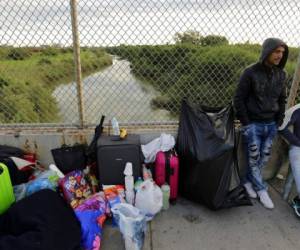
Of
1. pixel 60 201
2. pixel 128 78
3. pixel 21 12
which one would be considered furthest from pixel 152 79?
pixel 60 201

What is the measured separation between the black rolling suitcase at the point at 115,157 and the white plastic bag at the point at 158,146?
167mm

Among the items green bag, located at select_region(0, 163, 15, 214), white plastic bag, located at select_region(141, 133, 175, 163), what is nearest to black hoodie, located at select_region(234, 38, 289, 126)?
white plastic bag, located at select_region(141, 133, 175, 163)

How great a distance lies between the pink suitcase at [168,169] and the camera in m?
2.45

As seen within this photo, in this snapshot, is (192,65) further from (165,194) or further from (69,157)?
A: (69,157)

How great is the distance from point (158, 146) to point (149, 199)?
573mm

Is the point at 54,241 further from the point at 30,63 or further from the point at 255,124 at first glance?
the point at 30,63

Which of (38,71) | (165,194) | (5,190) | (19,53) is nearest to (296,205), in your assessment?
(165,194)

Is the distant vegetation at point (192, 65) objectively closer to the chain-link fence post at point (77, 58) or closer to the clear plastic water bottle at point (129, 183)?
the chain-link fence post at point (77, 58)

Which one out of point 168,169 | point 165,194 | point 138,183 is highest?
point 168,169

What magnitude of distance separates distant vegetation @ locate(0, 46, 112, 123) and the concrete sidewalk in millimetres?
1649

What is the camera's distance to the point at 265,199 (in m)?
2.61

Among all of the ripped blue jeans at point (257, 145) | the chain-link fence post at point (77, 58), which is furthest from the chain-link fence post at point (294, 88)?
the chain-link fence post at point (77, 58)

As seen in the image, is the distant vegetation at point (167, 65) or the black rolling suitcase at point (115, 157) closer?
the black rolling suitcase at point (115, 157)

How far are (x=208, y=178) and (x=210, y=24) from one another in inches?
57.9
